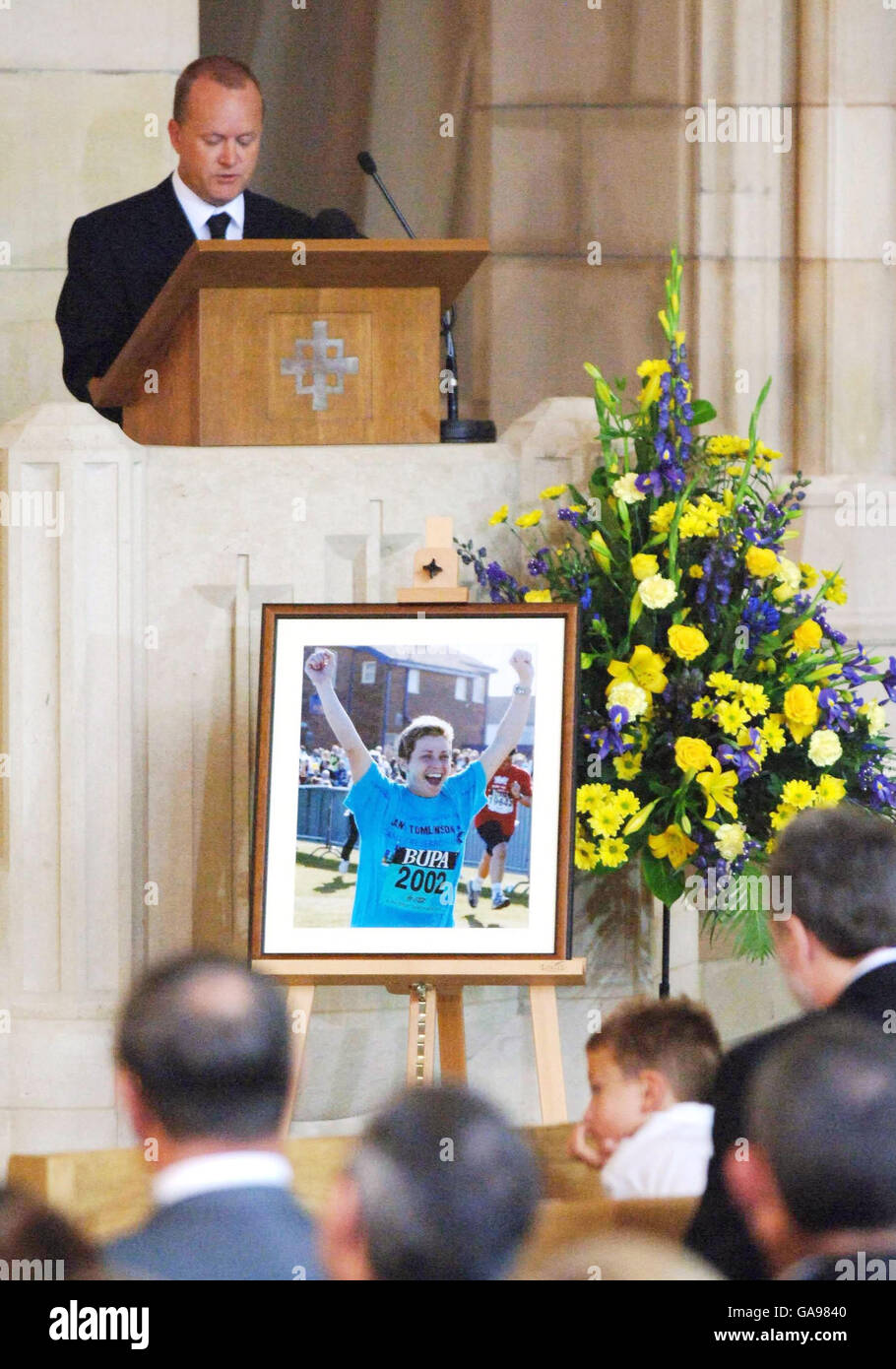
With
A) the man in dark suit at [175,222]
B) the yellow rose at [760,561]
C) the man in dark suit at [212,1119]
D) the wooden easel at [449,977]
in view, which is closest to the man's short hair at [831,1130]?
the man in dark suit at [212,1119]

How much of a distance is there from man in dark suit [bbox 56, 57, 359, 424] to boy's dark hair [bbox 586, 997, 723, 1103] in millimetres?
2486

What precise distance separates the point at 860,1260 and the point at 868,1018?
0.57 m

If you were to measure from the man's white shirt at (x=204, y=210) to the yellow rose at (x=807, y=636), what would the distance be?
6.41 ft

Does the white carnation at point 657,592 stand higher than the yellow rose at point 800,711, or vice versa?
the white carnation at point 657,592

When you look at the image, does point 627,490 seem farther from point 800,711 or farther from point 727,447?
point 800,711

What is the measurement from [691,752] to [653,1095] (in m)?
1.03

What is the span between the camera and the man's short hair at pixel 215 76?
4.24 meters

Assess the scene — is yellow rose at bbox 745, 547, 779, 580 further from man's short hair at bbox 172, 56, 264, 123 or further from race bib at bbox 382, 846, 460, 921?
man's short hair at bbox 172, 56, 264, 123

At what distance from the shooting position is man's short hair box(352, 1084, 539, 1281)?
137 centimetres

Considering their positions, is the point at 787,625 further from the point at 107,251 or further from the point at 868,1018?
the point at 107,251

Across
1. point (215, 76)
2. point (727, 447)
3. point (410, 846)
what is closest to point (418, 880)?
point (410, 846)

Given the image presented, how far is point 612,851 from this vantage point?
123 inches

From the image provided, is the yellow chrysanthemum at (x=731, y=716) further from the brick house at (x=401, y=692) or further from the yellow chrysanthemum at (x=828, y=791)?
the brick house at (x=401, y=692)

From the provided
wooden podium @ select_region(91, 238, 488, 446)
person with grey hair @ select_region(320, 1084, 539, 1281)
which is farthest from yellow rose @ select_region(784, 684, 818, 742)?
person with grey hair @ select_region(320, 1084, 539, 1281)
